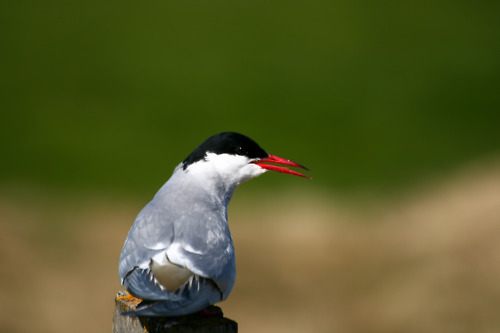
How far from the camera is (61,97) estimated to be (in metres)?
15.3

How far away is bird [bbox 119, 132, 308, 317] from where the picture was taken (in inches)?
156

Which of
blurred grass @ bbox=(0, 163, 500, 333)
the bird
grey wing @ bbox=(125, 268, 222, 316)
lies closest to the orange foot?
the bird

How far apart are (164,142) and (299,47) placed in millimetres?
3484

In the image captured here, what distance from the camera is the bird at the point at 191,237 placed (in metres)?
3.97

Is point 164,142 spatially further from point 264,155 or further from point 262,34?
point 264,155

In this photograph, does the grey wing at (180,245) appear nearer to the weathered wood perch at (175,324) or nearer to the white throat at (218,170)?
the weathered wood perch at (175,324)

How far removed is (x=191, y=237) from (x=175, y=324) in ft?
→ 1.75

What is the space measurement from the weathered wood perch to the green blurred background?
17.8 ft

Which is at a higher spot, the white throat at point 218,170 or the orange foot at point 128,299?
the white throat at point 218,170

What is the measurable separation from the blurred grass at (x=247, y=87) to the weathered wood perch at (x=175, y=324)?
933cm

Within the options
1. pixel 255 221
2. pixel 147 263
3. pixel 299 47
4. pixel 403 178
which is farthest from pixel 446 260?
pixel 299 47

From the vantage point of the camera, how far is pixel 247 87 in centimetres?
1593

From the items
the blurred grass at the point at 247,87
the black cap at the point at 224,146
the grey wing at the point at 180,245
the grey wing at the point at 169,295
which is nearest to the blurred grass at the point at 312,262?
the blurred grass at the point at 247,87

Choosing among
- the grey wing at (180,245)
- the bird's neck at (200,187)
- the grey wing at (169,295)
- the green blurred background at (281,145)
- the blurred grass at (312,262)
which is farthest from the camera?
the green blurred background at (281,145)
